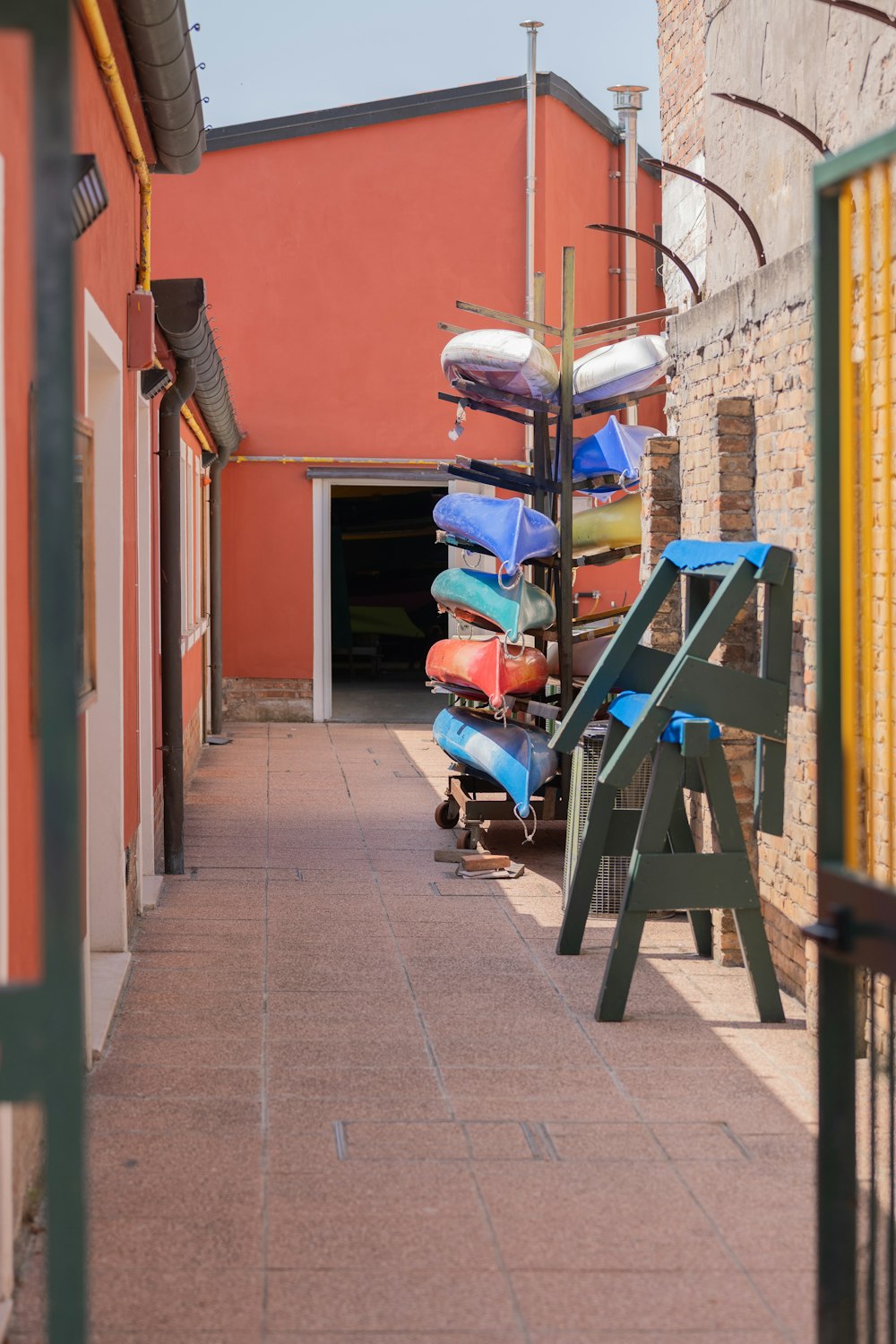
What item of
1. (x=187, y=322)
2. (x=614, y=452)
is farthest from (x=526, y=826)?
(x=187, y=322)

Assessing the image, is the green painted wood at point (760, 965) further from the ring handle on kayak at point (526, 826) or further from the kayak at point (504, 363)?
the kayak at point (504, 363)

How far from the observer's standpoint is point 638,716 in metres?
5.66

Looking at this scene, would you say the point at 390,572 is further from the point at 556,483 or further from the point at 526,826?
the point at 526,826

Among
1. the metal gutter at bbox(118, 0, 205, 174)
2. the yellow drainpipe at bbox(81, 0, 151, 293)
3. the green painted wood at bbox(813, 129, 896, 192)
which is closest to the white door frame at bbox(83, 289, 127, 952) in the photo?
the yellow drainpipe at bbox(81, 0, 151, 293)

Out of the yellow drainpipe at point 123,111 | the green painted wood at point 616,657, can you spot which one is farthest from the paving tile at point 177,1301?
the yellow drainpipe at point 123,111

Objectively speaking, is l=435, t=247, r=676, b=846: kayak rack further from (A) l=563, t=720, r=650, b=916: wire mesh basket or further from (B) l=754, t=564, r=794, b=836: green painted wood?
(B) l=754, t=564, r=794, b=836: green painted wood

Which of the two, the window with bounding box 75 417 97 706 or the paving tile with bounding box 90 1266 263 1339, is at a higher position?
the window with bounding box 75 417 97 706

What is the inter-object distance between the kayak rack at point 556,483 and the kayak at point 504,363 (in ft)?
0.23

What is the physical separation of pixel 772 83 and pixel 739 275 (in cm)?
86

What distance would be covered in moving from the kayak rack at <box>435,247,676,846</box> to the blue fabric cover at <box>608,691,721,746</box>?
204 cm

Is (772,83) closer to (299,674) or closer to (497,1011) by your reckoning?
(497,1011)

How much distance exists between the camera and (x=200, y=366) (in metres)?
9.12

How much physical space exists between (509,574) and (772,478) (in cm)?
271

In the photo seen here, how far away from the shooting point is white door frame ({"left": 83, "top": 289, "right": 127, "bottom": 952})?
5977 mm
